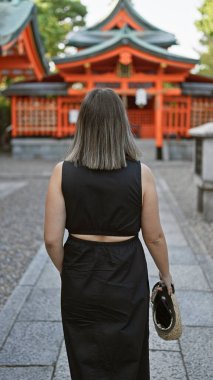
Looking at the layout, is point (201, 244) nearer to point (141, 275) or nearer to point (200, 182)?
point (200, 182)

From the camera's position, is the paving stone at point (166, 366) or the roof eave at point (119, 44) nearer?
the paving stone at point (166, 366)

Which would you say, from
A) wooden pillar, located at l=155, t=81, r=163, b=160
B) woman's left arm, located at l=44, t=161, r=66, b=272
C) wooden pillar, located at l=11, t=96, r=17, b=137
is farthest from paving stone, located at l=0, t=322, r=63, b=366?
wooden pillar, located at l=11, t=96, r=17, b=137

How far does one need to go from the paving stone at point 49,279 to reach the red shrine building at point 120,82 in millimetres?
13030

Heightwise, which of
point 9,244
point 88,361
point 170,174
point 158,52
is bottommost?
point 170,174

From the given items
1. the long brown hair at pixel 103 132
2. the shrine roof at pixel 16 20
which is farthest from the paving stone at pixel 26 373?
the shrine roof at pixel 16 20

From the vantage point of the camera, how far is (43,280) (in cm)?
466

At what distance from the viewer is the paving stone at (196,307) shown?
3664 millimetres

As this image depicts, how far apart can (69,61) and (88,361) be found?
1585 centimetres

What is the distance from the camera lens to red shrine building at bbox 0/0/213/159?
17.2 m

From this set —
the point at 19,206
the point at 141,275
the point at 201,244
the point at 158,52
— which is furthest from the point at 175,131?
the point at 141,275

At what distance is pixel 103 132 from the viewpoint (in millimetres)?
1964

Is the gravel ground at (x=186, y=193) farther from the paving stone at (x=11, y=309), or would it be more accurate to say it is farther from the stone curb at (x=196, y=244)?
the paving stone at (x=11, y=309)

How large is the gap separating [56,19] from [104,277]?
25.9 m

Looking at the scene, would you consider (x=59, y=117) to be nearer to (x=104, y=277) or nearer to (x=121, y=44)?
(x=121, y=44)
